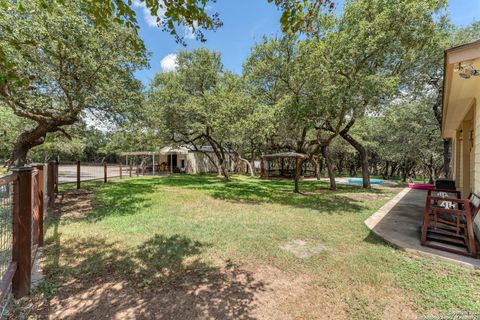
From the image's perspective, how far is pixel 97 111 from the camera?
794 centimetres

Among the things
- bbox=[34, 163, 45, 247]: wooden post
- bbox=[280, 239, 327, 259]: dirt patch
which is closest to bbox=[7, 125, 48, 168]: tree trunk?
bbox=[34, 163, 45, 247]: wooden post

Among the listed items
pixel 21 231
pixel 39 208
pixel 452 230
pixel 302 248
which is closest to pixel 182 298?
pixel 21 231

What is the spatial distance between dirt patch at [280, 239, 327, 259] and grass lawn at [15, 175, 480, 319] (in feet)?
0.06

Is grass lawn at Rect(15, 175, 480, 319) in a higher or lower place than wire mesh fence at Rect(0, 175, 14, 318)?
lower

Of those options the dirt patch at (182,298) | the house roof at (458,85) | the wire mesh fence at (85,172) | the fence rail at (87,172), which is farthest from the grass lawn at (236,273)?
the wire mesh fence at (85,172)

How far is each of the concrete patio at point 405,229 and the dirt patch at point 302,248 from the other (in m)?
1.36

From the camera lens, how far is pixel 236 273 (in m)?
2.95

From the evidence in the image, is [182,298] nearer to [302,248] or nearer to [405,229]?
[302,248]

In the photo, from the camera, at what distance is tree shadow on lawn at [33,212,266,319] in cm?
220

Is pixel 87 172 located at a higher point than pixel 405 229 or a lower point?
higher

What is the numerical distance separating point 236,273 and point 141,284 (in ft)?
3.95

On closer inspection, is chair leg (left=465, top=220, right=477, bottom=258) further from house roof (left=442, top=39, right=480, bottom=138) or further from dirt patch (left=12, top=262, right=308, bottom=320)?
dirt patch (left=12, top=262, right=308, bottom=320)

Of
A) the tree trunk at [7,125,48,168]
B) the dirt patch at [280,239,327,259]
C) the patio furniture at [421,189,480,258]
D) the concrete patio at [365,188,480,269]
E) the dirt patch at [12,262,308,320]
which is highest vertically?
the tree trunk at [7,125,48,168]

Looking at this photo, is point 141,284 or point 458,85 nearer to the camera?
point 141,284
